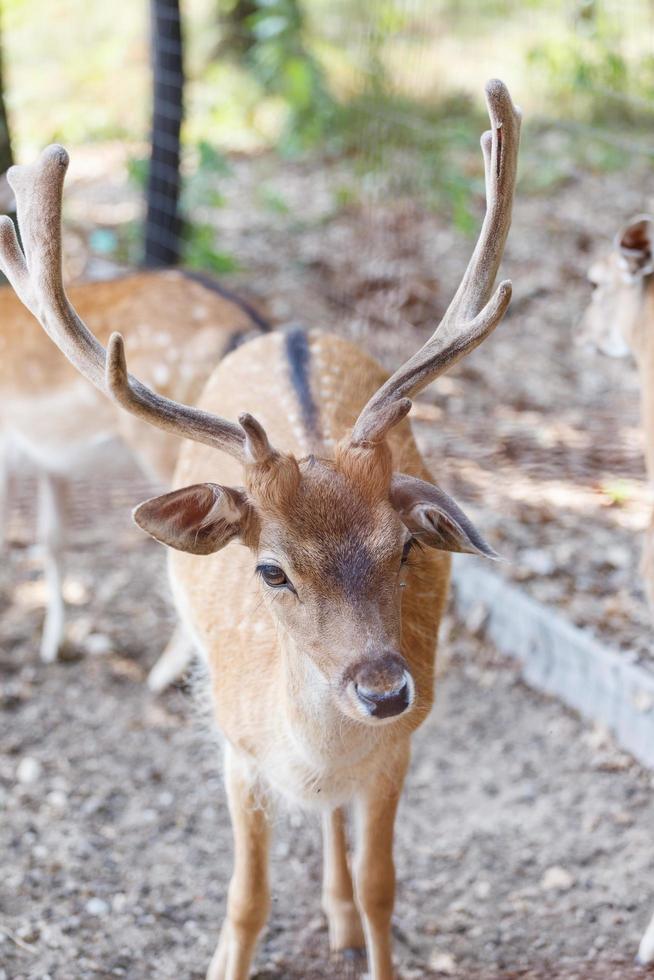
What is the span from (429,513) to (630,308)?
6.96 feet

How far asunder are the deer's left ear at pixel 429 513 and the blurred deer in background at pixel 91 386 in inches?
81.0

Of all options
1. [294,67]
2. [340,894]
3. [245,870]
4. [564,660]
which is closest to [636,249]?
[564,660]

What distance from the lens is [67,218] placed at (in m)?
7.80

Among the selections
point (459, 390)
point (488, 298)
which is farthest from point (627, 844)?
point (459, 390)

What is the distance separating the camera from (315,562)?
2.22 metres

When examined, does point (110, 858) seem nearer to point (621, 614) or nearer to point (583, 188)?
point (621, 614)

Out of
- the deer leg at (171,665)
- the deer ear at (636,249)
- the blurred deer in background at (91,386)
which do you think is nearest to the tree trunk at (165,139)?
the blurred deer in background at (91,386)

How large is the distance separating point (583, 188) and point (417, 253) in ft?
5.92

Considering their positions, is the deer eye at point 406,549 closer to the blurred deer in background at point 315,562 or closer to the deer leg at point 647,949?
the blurred deer in background at point 315,562

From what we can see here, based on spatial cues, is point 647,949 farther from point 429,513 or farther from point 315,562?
point 315,562

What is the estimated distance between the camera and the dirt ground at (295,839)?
3164 mm

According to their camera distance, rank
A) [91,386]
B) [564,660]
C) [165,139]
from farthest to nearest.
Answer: [165,139]
[91,386]
[564,660]

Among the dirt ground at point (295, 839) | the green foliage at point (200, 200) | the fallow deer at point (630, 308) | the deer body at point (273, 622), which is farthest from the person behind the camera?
the green foliage at point (200, 200)

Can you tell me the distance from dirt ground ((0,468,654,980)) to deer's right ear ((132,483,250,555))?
96 cm
